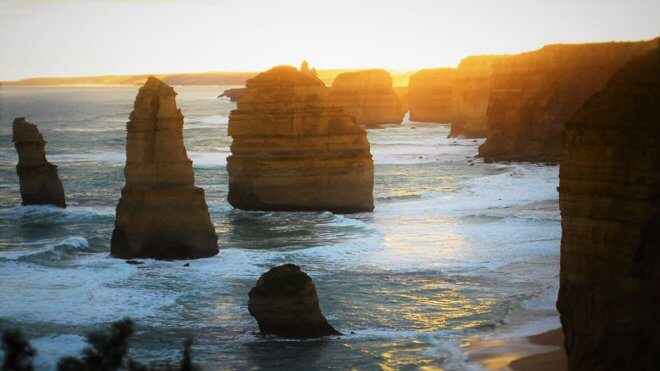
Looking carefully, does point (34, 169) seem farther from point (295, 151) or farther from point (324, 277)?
point (324, 277)

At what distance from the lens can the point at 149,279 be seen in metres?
27.2

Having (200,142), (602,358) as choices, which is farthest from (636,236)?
(200,142)

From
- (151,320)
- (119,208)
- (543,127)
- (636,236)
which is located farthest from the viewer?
(543,127)

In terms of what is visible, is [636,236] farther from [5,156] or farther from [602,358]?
[5,156]

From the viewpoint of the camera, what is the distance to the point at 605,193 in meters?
15.5

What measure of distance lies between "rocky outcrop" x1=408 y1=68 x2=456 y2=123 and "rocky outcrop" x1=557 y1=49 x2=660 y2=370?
4569 inches

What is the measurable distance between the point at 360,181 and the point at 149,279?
14146 mm

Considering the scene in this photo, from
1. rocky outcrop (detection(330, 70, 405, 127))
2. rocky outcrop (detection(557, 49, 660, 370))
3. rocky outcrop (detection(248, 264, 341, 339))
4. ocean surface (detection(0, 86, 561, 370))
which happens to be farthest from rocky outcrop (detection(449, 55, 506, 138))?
rocky outcrop (detection(557, 49, 660, 370))

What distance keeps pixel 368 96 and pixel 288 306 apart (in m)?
103

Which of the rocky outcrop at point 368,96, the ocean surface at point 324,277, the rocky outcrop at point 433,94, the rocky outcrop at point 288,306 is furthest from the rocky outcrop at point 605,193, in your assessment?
the rocky outcrop at point 433,94

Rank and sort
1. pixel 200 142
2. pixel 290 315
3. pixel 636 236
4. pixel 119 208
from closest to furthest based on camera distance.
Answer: pixel 636 236 → pixel 290 315 → pixel 119 208 → pixel 200 142

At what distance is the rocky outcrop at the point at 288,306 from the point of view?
67.7ft

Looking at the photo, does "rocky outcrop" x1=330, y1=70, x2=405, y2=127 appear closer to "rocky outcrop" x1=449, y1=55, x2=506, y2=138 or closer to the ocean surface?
"rocky outcrop" x1=449, y1=55, x2=506, y2=138

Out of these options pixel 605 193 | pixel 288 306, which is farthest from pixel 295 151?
pixel 605 193
